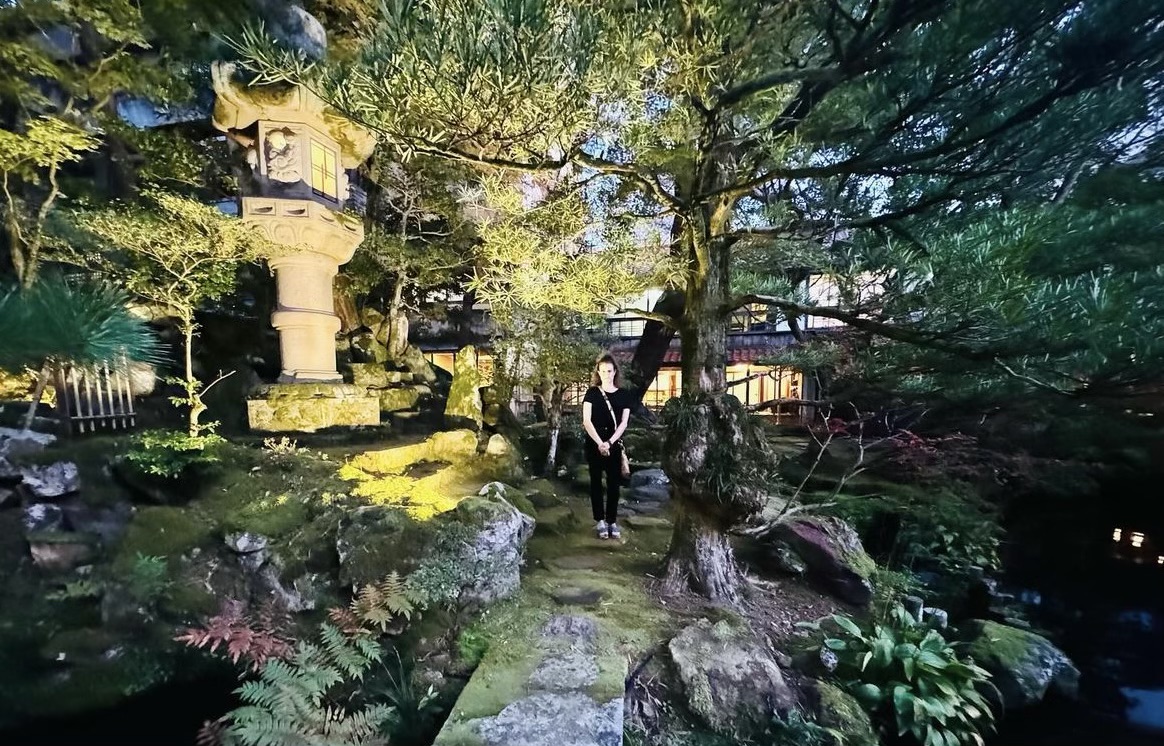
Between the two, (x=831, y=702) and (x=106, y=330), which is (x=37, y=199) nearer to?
(x=106, y=330)

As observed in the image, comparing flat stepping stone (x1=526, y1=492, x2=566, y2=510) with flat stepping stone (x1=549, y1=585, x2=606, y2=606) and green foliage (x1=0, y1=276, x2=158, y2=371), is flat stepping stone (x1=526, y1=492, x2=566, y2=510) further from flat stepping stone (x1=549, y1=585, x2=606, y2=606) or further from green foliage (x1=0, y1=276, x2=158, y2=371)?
green foliage (x1=0, y1=276, x2=158, y2=371)

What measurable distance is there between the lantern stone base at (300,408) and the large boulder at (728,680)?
5.17 metres

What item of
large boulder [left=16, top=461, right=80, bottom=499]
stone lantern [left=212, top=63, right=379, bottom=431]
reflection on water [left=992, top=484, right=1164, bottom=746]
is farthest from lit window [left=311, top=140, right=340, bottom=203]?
reflection on water [left=992, top=484, right=1164, bottom=746]

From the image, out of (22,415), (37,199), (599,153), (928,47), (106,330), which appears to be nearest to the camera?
(106,330)

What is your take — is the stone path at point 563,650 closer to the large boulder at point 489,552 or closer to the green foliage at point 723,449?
the large boulder at point 489,552

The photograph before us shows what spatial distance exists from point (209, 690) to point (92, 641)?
1.04 metres

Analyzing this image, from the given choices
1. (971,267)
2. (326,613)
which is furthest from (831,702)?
(326,613)

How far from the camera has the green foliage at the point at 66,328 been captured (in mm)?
1330

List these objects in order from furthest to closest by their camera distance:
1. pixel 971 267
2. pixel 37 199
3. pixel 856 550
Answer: pixel 37 199
pixel 856 550
pixel 971 267

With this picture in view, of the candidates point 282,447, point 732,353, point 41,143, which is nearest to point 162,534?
point 282,447

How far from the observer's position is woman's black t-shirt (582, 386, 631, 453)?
4.55m

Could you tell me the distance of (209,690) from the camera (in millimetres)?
3443

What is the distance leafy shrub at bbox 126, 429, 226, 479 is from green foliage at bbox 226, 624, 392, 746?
8.75 ft

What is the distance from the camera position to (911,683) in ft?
10.8
